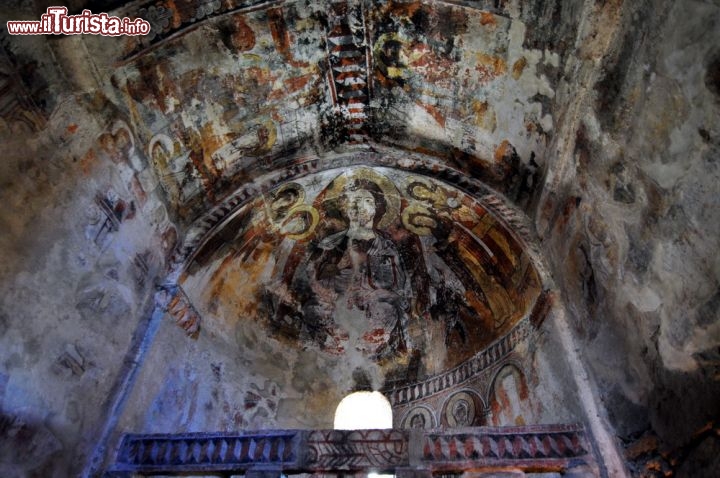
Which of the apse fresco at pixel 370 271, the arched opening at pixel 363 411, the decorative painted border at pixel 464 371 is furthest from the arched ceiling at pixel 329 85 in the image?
the arched opening at pixel 363 411

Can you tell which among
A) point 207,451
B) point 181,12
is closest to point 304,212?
point 181,12

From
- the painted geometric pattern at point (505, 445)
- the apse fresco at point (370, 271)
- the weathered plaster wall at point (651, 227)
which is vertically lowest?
the painted geometric pattern at point (505, 445)

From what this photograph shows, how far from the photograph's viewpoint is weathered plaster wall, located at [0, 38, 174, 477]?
5.25 meters

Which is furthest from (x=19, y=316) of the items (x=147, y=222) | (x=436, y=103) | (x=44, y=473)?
(x=436, y=103)

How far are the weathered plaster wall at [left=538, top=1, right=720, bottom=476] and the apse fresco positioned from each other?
5.44 feet

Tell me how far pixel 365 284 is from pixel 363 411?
2501mm

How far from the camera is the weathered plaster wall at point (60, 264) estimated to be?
5.25m

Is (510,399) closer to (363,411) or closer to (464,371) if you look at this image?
(464,371)

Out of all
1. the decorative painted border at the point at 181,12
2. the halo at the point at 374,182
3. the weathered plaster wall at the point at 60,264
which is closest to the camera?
the weathered plaster wall at the point at 60,264

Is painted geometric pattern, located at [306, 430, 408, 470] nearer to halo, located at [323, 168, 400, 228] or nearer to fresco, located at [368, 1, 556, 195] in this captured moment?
fresco, located at [368, 1, 556, 195]

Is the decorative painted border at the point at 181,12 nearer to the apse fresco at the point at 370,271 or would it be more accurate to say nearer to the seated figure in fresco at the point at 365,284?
the apse fresco at the point at 370,271

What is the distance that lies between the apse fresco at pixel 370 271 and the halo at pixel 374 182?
19 millimetres

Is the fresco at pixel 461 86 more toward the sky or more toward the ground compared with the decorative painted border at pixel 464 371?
more toward the sky

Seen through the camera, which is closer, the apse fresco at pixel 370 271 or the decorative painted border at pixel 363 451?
the decorative painted border at pixel 363 451
